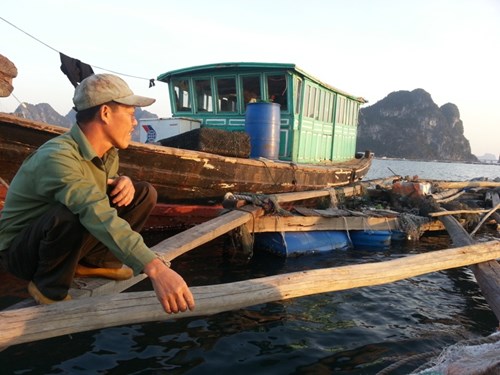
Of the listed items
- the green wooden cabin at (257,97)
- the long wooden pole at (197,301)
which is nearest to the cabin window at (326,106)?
the green wooden cabin at (257,97)

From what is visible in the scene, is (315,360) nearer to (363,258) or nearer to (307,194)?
(363,258)

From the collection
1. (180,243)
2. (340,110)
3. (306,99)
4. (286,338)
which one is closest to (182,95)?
(306,99)

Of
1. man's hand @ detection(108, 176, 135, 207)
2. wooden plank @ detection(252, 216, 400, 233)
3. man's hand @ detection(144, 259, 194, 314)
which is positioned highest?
man's hand @ detection(108, 176, 135, 207)

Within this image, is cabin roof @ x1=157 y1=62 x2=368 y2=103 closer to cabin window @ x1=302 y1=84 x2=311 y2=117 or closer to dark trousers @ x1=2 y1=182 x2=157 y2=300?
cabin window @ x1=302 y1=84 x2=311 y2=117

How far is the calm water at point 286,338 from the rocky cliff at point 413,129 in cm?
13620

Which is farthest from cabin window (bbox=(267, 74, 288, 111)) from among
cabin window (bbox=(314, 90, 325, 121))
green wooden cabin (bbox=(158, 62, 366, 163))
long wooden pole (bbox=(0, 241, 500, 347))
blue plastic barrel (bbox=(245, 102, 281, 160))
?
long wooden pole (bbox=(0, 241, 500, 347))

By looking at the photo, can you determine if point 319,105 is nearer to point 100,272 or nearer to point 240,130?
point 240,130

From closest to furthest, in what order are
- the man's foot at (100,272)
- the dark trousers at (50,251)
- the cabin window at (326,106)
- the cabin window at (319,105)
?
the dark trousers at (50,251) → the man's foot at (100,272) → the cabin window at (319,105) → the cabin window at (326,106)

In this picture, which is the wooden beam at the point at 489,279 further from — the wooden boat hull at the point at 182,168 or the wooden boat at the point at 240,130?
the wooden boat at the point at 240,130

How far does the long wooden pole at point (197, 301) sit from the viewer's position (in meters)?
2.20

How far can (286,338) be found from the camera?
3879 millimetres

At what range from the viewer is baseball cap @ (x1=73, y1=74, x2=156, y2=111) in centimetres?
228

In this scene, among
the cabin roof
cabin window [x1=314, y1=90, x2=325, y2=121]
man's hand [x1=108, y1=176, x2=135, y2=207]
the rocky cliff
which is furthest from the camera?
the rocky cliff

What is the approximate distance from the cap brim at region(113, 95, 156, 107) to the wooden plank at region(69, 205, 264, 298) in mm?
1342
